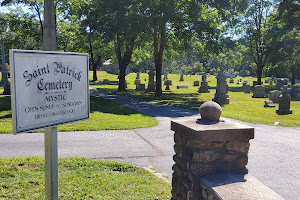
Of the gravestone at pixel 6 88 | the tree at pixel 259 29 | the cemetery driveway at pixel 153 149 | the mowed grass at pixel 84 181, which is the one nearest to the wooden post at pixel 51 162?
the mowed grass at pixel 84 181

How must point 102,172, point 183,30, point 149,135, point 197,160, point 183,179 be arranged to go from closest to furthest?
point 197,160 → point 183,179 → point 102,172 → point 149,135 → point 183,30

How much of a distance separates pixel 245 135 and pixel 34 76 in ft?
9.16

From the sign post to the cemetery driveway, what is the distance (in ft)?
10.4

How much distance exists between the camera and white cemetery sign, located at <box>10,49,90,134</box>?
303cm

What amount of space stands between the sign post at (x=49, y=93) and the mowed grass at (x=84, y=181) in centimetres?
155

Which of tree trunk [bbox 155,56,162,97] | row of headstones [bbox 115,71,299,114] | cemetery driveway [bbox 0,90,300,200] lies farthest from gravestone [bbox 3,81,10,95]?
cemetery driveway [bbox 0,90,300,200]

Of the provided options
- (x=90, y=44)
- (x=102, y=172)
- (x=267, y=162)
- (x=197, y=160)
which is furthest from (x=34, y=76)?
(x=90, y=44)

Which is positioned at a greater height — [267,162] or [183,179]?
[183,179]

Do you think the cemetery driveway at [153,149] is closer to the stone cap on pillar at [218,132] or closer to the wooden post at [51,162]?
the stone cap on pillar at [218,132]

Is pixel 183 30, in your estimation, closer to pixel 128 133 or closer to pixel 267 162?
pixel 128 133

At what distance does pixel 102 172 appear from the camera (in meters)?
6.02

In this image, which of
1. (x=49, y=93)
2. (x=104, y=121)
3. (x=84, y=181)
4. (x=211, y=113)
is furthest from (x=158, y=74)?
(x=49, y=93)

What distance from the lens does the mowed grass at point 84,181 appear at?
4.95 meters

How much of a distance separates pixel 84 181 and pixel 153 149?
2938 mm
